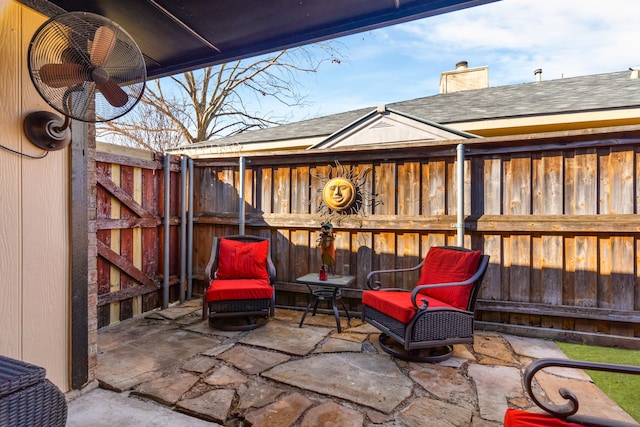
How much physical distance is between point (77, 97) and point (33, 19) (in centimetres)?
58

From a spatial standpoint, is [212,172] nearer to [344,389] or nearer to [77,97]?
[77,97]

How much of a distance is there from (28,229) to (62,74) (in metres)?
0.91

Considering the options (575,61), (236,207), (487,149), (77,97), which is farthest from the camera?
(575,61)

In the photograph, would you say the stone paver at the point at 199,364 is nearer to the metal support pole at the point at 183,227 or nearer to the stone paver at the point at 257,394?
the stone paver at the point at 257,394

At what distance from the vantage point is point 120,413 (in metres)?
2.02

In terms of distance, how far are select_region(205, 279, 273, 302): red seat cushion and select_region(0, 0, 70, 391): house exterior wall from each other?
138cm

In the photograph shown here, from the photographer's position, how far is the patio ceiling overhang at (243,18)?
197 cm

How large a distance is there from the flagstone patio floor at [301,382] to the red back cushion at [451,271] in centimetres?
52

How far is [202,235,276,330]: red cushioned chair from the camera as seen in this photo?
344 centimetres

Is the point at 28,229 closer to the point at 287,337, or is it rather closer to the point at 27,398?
the point at 27,398

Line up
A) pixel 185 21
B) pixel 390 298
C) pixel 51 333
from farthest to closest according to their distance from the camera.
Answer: pixel 390 298, pixel 185 21, pixel 51 333

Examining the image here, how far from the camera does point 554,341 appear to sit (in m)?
3.29

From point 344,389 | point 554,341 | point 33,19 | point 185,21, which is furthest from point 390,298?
point 33,19

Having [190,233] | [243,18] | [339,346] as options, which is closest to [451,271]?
[339,346]
